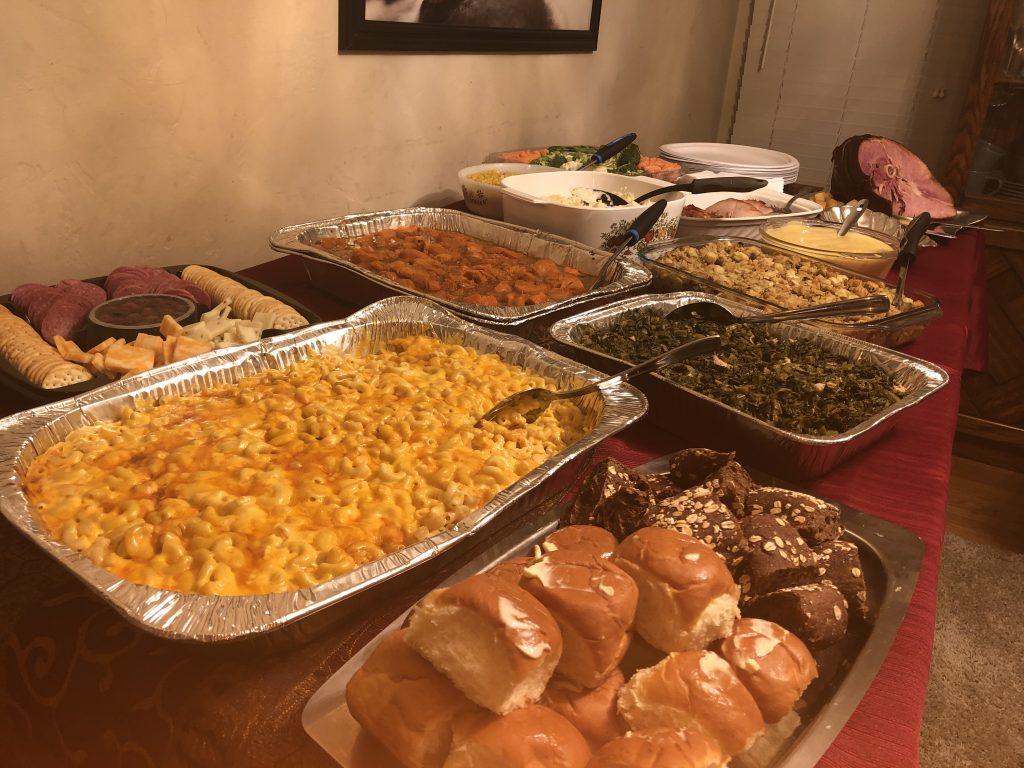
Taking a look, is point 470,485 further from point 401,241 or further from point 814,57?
point 814,57

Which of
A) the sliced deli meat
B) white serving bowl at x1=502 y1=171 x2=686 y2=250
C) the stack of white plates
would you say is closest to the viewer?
white serving bowl at x1=502 y1=171 x2=686 y2=250

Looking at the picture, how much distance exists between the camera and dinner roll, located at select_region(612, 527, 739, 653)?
76cm

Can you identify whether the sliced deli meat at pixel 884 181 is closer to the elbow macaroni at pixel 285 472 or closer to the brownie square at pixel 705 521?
the elbow macaroni at pixel 285 472

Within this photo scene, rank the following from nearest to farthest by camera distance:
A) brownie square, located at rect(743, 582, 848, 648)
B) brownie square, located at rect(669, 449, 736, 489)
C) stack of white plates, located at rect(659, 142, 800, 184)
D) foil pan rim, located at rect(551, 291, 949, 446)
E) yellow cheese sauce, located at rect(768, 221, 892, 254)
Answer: brownie square, located at rect(743, 582, 848, 648) → brownie square, located at rect(669, 449, 736, 489) → foil pan rim, located at rect(551, 291, 949, 446) → yellow cheese sauce, located at rect(768, 221, 892, 254) → stack of white plates, located at rect(659, 142, 800, 184)

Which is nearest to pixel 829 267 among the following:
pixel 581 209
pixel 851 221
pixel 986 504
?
pixel 851 221

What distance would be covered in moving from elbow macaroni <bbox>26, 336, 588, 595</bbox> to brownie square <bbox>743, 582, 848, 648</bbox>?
40 cm

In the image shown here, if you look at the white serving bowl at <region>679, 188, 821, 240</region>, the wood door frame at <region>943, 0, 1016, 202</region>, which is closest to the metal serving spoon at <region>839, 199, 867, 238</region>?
the white serving bowl at <region>679, 188, 821, 240</region>

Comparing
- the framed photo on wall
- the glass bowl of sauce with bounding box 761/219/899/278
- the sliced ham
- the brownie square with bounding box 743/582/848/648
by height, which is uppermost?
the framed photo on wall

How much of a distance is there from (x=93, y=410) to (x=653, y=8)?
12.6 ft

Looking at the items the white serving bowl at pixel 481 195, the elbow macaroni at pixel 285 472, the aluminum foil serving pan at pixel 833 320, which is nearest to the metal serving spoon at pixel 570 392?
the elbow macaroni at pixel 285 472

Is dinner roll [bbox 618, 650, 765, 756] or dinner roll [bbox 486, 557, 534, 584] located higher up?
dinner roll [bbox 486, 557, 534, 584]

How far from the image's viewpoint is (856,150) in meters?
3.04

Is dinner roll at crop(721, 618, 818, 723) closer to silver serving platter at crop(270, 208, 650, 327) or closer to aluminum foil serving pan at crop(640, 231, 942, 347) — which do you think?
silver serving platter at crop(270, 208, 650, 327)

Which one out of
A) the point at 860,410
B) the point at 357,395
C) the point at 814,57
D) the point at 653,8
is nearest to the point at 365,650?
the point at 357,395
